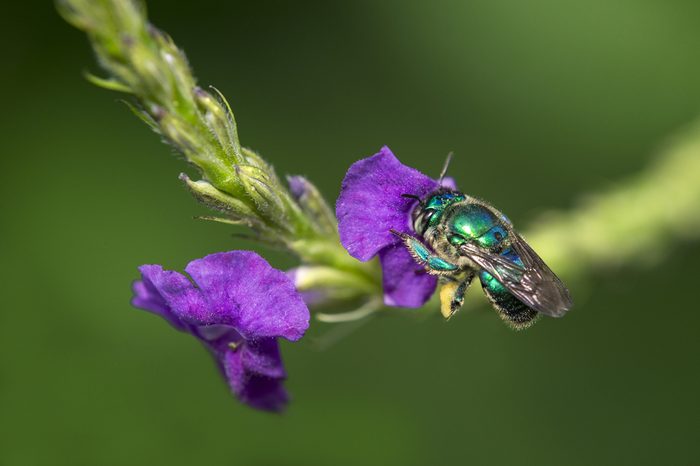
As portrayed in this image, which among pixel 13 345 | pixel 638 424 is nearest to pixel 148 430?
pixel 13 345

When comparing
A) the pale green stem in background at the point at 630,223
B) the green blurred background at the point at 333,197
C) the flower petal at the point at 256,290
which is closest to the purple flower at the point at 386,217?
the flower petal at the point at 256,290

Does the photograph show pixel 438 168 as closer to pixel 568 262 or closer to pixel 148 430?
pixel 568 262

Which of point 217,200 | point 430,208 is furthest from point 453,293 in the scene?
point 217,200

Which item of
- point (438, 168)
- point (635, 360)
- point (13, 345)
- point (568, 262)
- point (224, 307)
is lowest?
point (224, 307)

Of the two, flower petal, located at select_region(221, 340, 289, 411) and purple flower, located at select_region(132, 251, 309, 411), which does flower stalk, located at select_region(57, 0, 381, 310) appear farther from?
flower petal, located at select_region(221, 340, 289, 411)

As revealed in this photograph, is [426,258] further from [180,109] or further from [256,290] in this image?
[180,109]

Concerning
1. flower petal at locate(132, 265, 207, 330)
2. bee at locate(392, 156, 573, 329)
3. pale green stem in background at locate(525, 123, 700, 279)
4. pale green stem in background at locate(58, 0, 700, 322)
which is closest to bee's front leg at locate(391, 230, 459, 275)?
bee at locate(392, 156, 573, 329)
